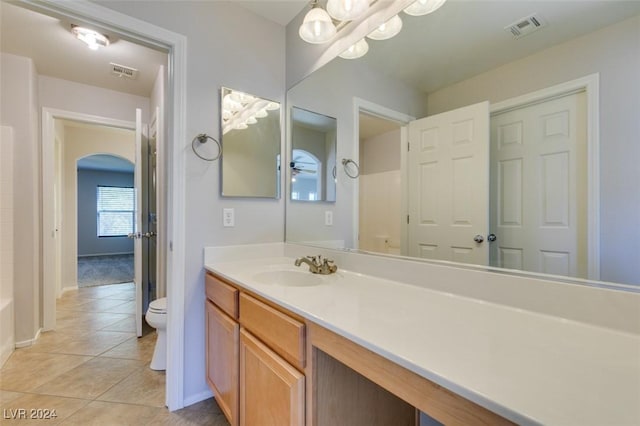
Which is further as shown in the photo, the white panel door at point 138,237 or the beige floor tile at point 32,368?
the white panel door at point 138,237

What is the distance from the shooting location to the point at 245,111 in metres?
1.87

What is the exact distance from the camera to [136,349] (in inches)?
92.4

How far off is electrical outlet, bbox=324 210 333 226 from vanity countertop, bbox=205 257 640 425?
0.73m

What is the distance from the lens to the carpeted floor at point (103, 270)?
4738 millimetres

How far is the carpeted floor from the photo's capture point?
4738 millimetres

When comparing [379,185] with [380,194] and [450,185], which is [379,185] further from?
[450,185]

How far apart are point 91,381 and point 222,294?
4.29 feet

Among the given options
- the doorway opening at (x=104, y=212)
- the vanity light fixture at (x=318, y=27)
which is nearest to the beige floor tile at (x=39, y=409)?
the vanity light fixture at (x=318, y=27)

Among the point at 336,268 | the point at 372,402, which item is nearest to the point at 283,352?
the point at 372,402

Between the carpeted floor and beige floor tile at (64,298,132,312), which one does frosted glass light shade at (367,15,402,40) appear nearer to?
beige floor tile at (64,298,132,312)

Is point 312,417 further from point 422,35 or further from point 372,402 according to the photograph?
point 422,35

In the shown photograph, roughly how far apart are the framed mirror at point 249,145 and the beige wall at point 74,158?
3293 mm

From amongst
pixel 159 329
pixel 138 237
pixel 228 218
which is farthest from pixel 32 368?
pixel 228 218

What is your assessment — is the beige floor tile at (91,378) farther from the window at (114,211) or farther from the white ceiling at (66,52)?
the window at (114,211)
